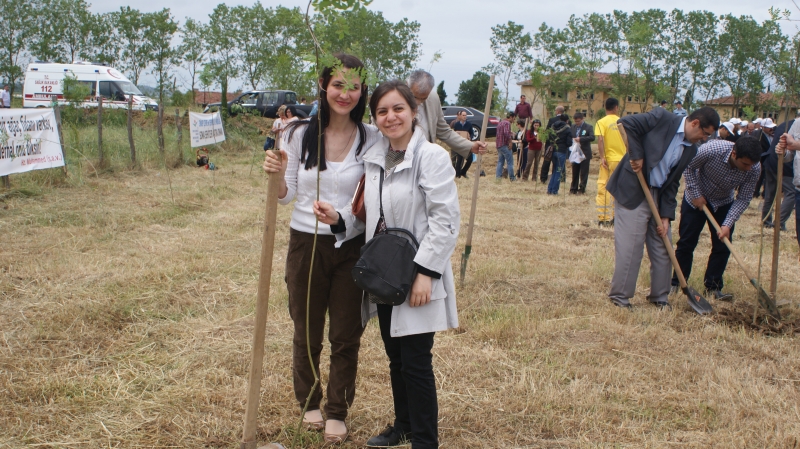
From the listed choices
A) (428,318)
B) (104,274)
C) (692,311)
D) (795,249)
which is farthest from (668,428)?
(795,249)

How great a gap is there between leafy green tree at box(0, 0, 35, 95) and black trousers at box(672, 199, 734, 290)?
59733mm

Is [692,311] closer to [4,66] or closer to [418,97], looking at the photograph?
[418,97]

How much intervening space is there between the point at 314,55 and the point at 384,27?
5832cm

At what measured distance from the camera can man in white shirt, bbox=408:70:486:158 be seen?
455 cm

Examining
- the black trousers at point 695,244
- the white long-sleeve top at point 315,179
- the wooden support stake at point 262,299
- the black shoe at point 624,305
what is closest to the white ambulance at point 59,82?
the black trousers at point 695,244

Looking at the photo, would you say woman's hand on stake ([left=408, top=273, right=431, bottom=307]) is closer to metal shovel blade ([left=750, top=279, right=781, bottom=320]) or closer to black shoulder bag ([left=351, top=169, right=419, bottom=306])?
black shoulder bag ([left=351, top=169, right=419, bottom=306])

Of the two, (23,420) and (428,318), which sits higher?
(428,318)

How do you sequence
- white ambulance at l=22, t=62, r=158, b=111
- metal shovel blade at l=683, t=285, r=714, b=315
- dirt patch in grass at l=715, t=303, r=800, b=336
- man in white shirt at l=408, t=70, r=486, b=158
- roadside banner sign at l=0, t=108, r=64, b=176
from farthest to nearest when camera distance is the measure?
white ambulance at l=22, t=62, r=158, b=111, roadside banner sign at l=0, t=108, r=64, b=176, metal shovel blade at l=683, t=285, r=714, b=315, dirt patch in grass at l=715, t=303, r=800, b=336, man in white shirt at l=408, t=70, r=486, b=158

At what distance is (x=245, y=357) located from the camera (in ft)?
12.8

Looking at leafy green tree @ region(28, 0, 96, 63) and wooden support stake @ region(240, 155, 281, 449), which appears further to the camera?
leafy green tree @ region(28, 0, 96, 63)

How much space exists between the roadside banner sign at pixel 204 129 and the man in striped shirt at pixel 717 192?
1082 centimetres

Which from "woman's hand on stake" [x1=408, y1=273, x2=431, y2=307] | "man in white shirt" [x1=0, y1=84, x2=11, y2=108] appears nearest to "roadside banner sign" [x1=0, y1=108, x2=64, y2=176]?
"woman's hand on stake" [x1=408, y1=273, x2=431, y2=307]

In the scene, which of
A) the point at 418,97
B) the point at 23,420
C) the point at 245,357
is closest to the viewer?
the point at 23,420

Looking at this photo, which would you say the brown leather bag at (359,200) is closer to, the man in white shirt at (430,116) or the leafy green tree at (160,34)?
the man in white shirt at (430,116)
